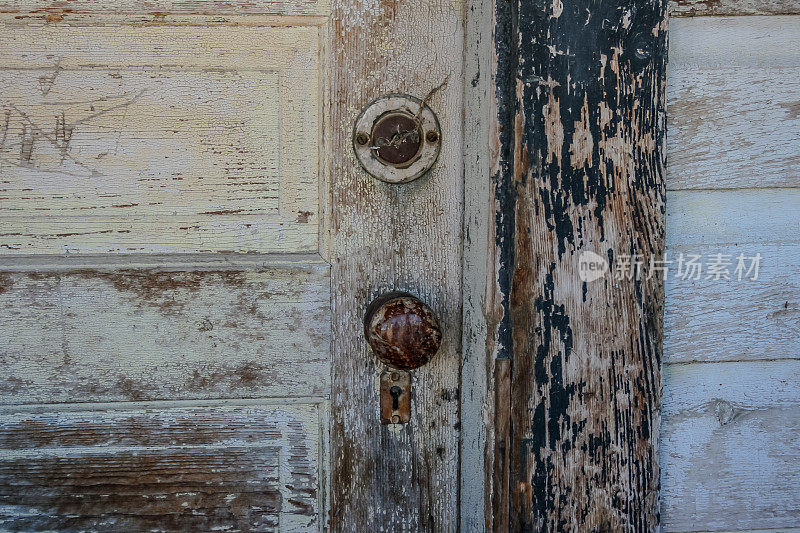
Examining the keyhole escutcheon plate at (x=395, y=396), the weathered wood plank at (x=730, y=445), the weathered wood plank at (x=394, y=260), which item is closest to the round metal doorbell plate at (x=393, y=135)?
the weathered wood plank at (x=394, y=260)

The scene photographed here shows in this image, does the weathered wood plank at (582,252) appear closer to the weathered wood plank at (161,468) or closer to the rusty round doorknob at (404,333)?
the rusty round doorknob at (404,333)

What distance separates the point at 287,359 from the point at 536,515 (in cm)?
34

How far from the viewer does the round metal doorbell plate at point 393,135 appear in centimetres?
70

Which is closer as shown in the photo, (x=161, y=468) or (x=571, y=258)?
(x=571, y=258)

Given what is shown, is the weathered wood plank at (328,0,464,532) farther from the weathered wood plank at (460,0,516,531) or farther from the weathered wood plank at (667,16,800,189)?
the weathered wood plank at (667,16,800,189)

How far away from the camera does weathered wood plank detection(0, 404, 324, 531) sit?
0.73 m

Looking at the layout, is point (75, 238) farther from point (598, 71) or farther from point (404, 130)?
point (598, 71)

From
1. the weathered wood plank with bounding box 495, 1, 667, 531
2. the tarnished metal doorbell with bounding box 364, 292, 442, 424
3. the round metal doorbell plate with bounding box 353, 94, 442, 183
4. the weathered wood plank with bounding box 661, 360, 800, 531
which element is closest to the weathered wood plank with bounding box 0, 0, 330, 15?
the round metal doorbell plate with bounding box 353, 94, 442, 183

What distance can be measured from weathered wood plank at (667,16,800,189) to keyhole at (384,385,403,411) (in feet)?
1.31

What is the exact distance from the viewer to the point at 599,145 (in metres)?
0.62

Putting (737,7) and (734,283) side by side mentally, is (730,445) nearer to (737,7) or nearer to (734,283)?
(734,283)

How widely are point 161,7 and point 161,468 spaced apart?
0.55 meters

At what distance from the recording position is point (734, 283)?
2.27 ft

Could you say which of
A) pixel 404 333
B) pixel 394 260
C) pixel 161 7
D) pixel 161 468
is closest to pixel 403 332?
pixel 404 333
